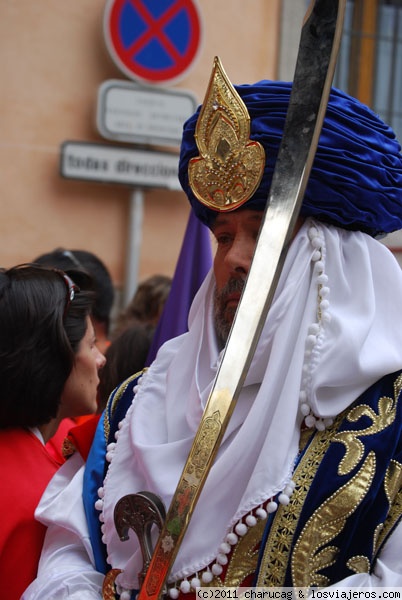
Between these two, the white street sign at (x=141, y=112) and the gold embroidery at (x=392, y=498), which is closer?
the gold embroidery at (x=392, y=498)

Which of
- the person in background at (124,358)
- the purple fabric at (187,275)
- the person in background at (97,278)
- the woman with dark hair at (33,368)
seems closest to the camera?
the woman with dark hair at (33,368)

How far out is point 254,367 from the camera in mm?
2064

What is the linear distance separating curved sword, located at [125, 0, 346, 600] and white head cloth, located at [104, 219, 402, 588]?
0.22 meters

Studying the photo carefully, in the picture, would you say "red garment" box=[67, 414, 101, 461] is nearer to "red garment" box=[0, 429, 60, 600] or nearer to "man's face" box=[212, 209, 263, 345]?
"red garment" box=[0, 429, 60, 600]

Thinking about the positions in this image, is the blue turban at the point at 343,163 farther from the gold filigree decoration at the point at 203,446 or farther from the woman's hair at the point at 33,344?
the woman's hair at the point at 33,344

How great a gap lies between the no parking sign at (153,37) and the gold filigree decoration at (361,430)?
5085 millimetres

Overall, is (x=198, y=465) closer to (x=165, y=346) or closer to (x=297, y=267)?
(x=297, y=267)

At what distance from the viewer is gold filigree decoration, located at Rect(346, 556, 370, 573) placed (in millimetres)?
1843

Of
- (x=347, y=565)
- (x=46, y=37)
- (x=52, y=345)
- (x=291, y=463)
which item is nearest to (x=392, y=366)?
(x=291, y=463)

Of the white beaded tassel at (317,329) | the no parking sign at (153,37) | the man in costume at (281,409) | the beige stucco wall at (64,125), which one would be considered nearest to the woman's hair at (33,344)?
the man in costume at (281,409)

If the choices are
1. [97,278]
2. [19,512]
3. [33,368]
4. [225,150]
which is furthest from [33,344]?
[97,278]

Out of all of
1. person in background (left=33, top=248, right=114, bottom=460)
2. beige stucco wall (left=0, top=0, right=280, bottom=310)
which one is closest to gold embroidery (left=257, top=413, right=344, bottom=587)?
person in background (left=33, top=248, right=114, bottom=460)

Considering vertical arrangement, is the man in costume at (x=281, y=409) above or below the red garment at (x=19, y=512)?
above

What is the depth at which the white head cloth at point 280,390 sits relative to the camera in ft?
6.35
